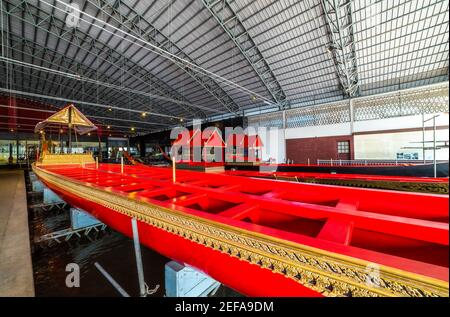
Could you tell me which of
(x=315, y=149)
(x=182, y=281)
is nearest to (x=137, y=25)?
(x=182, y=281)

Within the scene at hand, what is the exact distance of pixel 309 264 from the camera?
995 mm

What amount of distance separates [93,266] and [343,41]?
12543 millimetres

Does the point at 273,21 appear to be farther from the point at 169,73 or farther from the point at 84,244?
the point at 84,244

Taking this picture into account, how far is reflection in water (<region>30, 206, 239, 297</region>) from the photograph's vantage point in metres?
3.18

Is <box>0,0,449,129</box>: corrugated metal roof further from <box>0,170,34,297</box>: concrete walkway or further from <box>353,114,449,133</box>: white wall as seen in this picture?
<box>0,170,34,297</box>: concrete walkway

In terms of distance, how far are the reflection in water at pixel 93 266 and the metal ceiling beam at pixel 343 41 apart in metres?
10.5

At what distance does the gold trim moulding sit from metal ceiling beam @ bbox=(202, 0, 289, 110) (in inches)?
405

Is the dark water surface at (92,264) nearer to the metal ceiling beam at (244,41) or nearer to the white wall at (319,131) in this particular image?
the metal ceiling beam at (244,41)

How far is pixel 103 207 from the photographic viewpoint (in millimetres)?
2578

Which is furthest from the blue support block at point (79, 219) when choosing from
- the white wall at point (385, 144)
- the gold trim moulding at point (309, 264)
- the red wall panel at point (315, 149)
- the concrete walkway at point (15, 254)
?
the white wall at point (385, 144)

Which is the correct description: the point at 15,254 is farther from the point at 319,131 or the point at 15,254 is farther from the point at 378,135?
the point at 378,135

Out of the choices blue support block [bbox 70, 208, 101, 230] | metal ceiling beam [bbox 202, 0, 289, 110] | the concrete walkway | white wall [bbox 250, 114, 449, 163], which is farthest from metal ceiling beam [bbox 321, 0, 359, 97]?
the concrete walkway

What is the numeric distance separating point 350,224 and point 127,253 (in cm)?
446

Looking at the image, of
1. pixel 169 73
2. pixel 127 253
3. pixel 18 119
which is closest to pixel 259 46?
pixel 169 73
